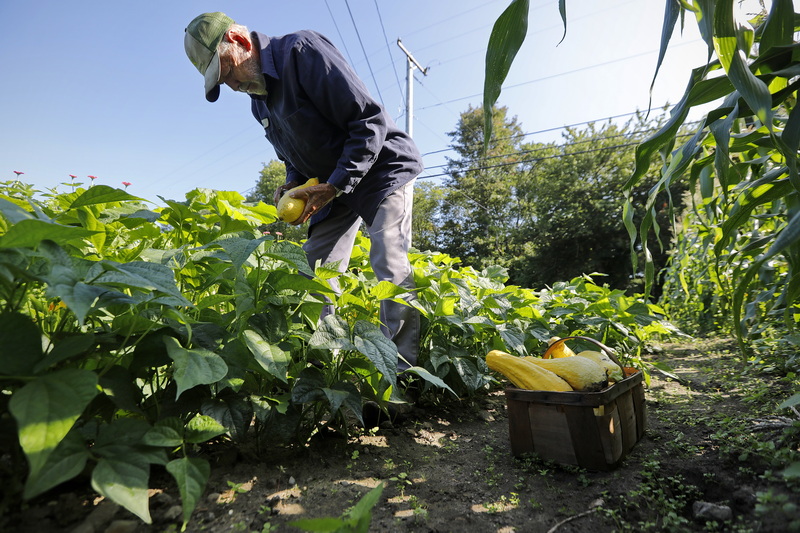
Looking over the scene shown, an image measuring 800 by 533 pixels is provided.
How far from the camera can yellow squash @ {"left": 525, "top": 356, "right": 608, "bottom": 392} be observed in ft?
4.77

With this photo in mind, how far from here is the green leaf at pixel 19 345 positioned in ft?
2.37

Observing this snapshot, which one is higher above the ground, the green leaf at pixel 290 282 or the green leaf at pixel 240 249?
the green leaf at pixel 240 249

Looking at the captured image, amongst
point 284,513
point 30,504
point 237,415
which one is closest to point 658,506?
point 284,513

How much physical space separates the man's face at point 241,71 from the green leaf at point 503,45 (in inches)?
61.2

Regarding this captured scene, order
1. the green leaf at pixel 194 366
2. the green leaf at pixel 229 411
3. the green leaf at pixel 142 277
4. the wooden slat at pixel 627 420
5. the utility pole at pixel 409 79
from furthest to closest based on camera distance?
the utility pole at pixel 409 79, the wooden slat at pixel 627 420, the green leaf at pixel 229 411, the green leaf at pixel 194 366, the green leaf at pixel 142 277

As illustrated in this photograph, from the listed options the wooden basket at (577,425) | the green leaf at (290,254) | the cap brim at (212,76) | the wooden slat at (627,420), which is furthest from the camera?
the cap brim at (212,76)

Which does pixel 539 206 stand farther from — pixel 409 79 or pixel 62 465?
pixel 62 465

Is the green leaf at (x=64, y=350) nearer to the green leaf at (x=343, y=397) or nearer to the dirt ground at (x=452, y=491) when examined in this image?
the dirt ground at (x=452, y=491)

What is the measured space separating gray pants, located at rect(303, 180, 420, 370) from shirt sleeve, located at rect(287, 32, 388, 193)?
0.24 meters

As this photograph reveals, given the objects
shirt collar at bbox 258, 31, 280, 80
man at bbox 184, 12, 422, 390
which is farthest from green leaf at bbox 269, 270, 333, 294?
shirt collar at bbox 258, 31, 280, 80

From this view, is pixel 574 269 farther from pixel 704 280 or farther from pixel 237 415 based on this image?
pixel 237 415

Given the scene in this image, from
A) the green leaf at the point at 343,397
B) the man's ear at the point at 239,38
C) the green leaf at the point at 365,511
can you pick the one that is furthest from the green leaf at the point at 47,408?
the man's ear at the point at 239,38

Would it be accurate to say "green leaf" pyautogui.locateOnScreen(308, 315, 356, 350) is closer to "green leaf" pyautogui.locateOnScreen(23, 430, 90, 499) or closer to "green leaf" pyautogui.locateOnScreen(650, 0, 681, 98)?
"green leaf" pyautogui.locateOnScreen(23, 430, 90, 499)

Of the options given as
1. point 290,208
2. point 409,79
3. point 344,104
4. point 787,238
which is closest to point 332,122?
point 344,104
